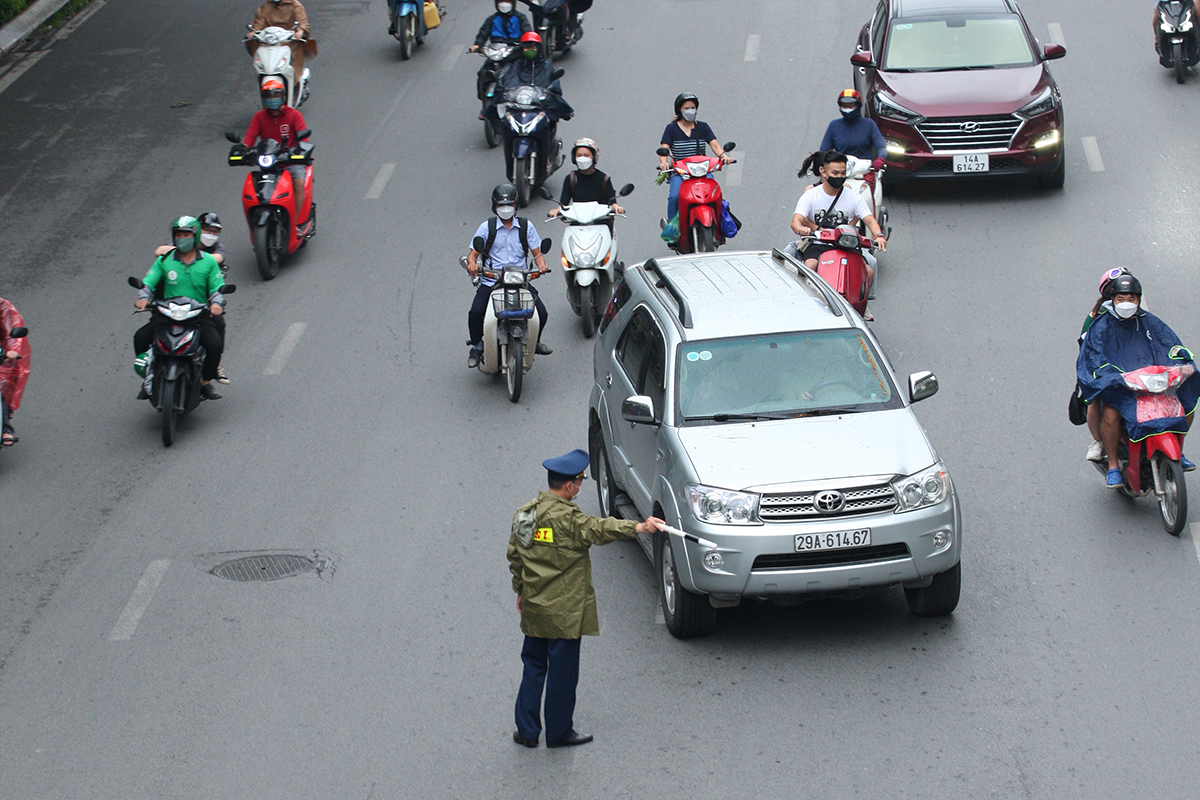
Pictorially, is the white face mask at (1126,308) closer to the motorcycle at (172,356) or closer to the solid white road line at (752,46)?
the motorcycle at (172,356)

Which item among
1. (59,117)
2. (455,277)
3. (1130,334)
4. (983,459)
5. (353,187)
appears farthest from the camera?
(59,117)

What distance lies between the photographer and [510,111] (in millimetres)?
18797

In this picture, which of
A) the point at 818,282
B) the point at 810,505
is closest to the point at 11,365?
the point at 818,282

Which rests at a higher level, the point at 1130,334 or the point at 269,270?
the point at 1130,334

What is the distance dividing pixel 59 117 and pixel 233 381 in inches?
385

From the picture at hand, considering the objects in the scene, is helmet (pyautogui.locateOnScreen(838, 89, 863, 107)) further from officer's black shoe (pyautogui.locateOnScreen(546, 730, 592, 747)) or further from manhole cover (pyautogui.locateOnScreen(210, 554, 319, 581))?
officer's black shoe (pyautogui.locateOnScreen(546, 730, 592, 747))

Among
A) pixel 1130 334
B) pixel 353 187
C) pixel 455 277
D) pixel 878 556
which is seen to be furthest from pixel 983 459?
pixel 353 187

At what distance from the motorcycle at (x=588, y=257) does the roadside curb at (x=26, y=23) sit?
14.2 meters

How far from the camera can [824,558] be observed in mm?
9125

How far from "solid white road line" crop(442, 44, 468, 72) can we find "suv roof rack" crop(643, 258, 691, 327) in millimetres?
13484

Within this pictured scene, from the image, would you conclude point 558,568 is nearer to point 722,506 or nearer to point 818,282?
point 722,506

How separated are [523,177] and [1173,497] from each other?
10.0 m

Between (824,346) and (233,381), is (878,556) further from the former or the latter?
(233,381)

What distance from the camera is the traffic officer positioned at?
8195mm
